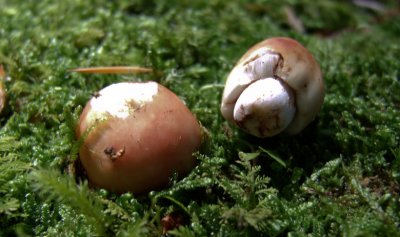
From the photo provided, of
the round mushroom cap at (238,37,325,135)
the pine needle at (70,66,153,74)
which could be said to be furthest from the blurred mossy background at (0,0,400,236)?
the round mushroom cap at (238,37,325,135)

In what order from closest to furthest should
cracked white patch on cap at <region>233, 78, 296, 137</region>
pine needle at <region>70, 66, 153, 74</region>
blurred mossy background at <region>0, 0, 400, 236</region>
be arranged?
blurred mossy background at <region>0, 0, 400, 236</region> → cracked white patch on cap at <region>233, 78, 296, 137</region> → pine needle at <region>70, 66, 153, 74</region>

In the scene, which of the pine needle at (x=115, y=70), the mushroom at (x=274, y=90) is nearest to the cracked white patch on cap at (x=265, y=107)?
the mushroom at (x=274, y=90)

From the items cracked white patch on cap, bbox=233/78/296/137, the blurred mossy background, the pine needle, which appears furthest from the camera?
the pine needle

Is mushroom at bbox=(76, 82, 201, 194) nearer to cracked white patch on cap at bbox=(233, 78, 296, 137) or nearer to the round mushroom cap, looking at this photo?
cracked white patch on cap at bbox=(233, 78, 296, 137)

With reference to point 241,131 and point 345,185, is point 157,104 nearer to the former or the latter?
point 241,131

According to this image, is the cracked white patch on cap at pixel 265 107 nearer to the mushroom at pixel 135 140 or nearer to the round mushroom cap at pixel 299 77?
the round mushroom cap at pixel 299 77

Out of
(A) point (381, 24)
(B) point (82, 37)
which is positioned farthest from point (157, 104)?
(A) point (381, 24)
